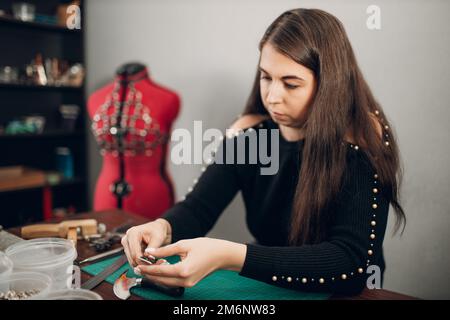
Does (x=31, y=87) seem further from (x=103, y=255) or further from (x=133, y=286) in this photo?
(x=133, y=286)

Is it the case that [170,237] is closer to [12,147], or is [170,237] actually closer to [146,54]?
[146,54]

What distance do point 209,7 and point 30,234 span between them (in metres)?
0.98

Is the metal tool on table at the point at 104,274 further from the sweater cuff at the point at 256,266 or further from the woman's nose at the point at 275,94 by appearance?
the woman's nose at the point at 275,94

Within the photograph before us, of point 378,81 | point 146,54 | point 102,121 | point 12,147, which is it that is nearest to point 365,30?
point 378,81

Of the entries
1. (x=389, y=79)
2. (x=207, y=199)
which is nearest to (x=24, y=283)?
(x=207, y=199)

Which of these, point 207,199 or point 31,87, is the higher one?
point 31,87

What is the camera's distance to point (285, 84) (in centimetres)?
82

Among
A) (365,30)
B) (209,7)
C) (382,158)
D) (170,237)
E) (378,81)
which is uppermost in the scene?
(209,7)

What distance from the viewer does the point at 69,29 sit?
7.51ft

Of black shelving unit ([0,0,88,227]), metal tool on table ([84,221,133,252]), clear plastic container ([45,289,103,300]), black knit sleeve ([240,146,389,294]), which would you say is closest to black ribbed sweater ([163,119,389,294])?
black knit sleeve ([240,146,389,294])

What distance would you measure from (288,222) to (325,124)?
27 centimetres

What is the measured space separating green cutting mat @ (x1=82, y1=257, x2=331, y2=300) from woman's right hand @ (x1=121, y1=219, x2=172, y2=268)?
0.15 ft

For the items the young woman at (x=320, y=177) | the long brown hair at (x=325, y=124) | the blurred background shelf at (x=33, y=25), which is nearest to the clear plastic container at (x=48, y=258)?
the young woman at (x=320, y=177)

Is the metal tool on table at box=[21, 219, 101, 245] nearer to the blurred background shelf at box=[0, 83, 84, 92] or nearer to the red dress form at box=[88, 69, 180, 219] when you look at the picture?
the red dress form at box=[88, 69, 180, 219]
